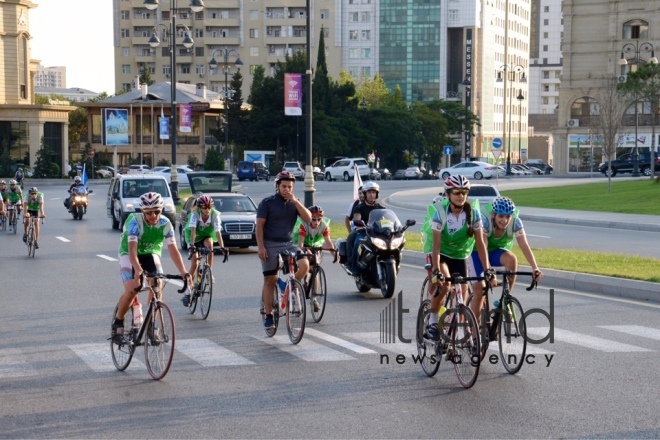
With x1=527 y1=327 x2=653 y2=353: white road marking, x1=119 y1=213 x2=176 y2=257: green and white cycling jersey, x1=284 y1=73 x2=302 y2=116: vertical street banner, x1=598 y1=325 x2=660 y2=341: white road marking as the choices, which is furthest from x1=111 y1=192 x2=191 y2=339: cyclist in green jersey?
x1=284 y1=73 x2=302 y2=116: vertical street banner

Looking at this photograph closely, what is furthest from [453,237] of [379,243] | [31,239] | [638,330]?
[31,239]

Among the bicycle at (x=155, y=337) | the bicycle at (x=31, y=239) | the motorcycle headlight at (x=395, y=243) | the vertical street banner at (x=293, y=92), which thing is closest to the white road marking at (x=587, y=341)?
the motorcycle headlight at (x=395, y=243)

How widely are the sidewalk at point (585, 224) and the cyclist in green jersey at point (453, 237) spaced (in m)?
6.21

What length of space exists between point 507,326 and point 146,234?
3579 mm

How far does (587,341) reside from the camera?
1200 centimetres

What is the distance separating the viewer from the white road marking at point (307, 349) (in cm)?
1088

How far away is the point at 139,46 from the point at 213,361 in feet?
498

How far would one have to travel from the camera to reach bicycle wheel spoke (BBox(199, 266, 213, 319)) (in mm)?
14077

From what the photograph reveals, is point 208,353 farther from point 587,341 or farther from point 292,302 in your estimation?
point 587,341

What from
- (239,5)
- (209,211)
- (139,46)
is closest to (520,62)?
(239,5)

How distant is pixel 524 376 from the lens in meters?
9.94

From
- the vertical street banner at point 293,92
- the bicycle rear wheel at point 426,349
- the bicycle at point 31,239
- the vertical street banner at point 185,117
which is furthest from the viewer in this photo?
the vertical street banner at point 185,117

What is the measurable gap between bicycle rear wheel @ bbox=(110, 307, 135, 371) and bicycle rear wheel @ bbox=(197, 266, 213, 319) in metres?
3.66

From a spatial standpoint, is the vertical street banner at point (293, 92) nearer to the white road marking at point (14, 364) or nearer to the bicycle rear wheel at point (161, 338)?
the white road marking at point (14, 364)
